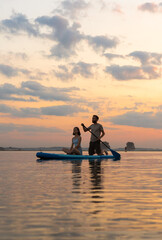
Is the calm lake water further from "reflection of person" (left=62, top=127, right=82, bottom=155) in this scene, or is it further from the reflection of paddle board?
the reflection of paddle board

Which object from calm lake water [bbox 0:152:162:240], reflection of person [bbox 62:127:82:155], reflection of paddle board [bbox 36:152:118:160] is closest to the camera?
calm lake water [bbox 0:152:162:240]

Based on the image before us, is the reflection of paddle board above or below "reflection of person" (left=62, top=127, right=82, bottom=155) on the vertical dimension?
below

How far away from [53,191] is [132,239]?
4.56 metres

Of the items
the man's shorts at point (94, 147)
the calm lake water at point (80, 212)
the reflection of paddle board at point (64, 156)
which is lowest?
the calm lake water at point (80, 212)

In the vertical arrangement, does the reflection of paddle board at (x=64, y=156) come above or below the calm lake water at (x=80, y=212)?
above

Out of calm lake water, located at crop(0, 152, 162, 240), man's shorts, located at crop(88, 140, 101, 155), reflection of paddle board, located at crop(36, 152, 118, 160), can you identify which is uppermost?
man's shorts, located at crop(88, 140, 101, 155)

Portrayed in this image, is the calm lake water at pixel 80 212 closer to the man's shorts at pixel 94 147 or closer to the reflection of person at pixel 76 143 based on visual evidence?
the reflection of person at pixel 76 143

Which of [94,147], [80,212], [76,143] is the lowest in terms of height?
[80,212]

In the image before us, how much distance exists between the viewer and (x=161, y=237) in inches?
187

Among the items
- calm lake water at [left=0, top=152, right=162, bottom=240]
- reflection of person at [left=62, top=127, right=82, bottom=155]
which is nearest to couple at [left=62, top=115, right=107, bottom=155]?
reflection of person at [left=62, top=127, right=82, bottom=155]

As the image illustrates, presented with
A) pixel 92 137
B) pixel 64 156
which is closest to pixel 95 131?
pixel 92 137

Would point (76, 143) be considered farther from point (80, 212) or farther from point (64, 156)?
point (80, 212)

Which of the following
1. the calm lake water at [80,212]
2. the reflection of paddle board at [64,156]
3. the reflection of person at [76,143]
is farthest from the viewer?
the reflection of paddle board at [64,156]

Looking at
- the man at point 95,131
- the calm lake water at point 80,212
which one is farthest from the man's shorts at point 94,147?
the calm lake water at point 80,212
